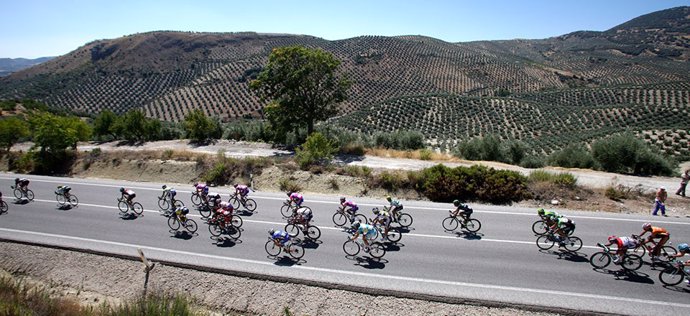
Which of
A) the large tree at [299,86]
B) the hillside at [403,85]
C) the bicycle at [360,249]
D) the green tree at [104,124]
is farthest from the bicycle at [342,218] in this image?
the green tree at [104,124]

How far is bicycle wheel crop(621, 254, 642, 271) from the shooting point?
442 inches

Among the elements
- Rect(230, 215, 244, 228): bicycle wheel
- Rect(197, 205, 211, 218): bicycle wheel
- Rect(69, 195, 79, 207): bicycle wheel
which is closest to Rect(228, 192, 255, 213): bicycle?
Rect(197, 205, 211, 218): bicycle wheel

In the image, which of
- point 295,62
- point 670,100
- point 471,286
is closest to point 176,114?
point 295,62

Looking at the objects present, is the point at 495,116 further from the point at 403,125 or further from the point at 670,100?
the point at 670,100

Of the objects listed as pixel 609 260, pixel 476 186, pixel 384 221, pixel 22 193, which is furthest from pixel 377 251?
pixel 22 193

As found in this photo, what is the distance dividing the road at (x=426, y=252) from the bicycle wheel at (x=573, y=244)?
8.5 inches

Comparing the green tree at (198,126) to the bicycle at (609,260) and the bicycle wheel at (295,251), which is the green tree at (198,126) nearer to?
the bicycle wheel at (295,251)

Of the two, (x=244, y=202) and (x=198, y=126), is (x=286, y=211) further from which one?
(x=198, y=126)

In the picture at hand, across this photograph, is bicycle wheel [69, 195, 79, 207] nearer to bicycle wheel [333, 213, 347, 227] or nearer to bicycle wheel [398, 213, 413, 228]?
bicycle wheel [333, 213, 347, 227]

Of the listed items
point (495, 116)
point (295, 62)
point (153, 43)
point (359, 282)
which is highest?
point (153, 43)

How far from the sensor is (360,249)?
1302cm

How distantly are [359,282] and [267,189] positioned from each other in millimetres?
11892

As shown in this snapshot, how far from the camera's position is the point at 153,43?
469 feet

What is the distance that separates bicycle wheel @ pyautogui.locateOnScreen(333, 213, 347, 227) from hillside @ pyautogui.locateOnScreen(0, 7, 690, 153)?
30.5 m
